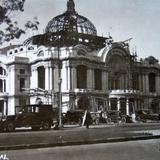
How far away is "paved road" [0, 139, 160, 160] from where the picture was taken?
432cm

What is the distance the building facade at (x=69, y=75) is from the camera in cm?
538

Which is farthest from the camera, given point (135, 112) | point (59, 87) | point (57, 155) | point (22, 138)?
point (135, 112)

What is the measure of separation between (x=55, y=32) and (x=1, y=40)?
1.42m

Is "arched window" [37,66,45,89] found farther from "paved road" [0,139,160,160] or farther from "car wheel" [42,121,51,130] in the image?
"car wheel" [42,121,51,130]

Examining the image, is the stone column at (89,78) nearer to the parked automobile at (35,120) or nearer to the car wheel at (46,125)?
the parked automobile at (35,120)

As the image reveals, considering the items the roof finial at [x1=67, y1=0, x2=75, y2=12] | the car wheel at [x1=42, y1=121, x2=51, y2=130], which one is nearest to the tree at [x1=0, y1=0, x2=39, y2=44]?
the roof finial at [x1=67, y1=0, x2=75, y2=12]

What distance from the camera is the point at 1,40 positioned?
175 inches

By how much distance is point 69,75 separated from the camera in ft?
19.5

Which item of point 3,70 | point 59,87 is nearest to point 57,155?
point 59,87

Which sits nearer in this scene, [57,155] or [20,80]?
[57,155]

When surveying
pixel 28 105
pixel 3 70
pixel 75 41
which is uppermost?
pixel 75 41

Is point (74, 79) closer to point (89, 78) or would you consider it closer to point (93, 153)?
point (89, 78)

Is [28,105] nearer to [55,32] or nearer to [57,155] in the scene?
[55,32]

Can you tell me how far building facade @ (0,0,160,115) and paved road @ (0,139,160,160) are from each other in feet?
2.42
